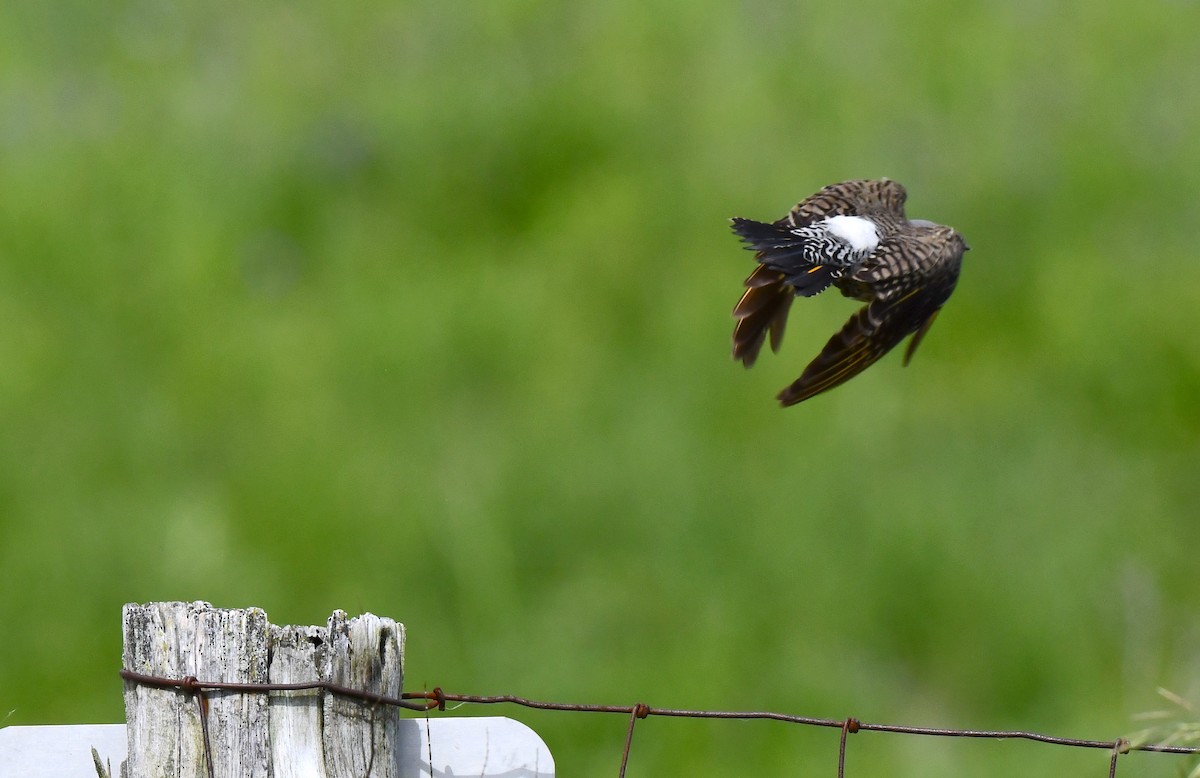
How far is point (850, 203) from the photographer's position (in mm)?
5824

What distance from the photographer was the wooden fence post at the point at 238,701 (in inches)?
93.4

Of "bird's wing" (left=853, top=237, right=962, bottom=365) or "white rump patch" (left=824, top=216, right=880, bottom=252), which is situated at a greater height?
"white rump patch" (left=824, top=216, right=880, bottom=252)

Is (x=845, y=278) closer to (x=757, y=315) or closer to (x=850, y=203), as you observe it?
(x=757, y=315)

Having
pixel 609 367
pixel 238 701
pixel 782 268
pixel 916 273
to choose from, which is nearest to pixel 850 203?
pixel 916 273

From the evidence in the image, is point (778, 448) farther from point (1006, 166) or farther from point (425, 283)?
point (1006, 166)

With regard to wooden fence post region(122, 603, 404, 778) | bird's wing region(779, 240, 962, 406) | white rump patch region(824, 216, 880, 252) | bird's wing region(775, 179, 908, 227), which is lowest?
wooden fence post region(122, 603, 404, 778)

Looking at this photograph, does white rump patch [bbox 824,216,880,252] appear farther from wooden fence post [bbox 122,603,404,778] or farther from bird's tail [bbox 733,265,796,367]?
wooden fence post [bbox 122,603,404,778]

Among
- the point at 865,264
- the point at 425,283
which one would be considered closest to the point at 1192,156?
the point at 425,283

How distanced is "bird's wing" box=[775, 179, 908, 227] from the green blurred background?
350cm

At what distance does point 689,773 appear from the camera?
8.25 m

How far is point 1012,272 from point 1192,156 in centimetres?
201

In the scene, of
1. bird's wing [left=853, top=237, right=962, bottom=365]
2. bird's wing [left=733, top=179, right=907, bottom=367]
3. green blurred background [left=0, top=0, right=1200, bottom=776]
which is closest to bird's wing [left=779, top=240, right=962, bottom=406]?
bird's wing [left=853, top=237, right=962, bottom=365]

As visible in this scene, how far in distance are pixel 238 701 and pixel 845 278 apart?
333cm

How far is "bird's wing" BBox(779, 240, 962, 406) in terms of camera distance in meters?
4.98
